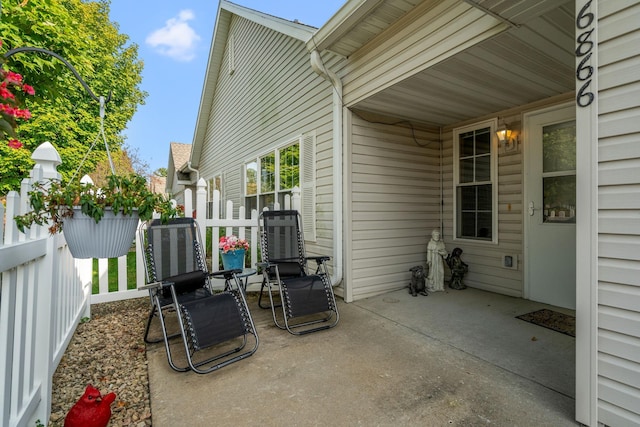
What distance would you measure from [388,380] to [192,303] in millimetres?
1562

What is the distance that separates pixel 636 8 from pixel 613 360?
1.79 metres

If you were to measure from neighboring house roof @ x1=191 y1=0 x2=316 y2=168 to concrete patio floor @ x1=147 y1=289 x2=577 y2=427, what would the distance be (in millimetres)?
3950

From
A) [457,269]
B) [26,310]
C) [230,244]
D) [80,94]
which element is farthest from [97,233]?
[80,94]

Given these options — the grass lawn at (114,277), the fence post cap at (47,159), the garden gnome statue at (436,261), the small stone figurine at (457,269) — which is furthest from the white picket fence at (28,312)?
the small stone figurine at (457,269)

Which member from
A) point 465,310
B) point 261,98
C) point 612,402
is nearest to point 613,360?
point 612,402

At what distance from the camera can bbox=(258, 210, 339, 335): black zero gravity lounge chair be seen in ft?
9.94

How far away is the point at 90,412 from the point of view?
5.28 ft

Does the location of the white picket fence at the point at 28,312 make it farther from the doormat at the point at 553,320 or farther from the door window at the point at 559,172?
the door window at the point at 559,172

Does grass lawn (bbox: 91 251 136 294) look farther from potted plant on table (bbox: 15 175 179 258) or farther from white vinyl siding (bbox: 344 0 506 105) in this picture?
white vinyl siding (bbox: 344 0 506 105)

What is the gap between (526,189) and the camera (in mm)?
3854

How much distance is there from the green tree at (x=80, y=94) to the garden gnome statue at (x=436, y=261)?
7510 millimetres

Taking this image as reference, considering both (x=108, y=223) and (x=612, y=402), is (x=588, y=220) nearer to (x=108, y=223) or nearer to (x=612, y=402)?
(x=612, y=402)

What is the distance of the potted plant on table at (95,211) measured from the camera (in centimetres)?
157

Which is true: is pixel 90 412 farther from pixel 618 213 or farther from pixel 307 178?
pixel 307 178
